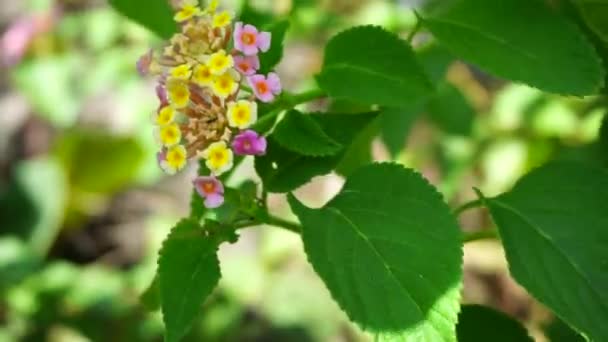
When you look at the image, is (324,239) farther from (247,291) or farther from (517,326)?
(247,291)

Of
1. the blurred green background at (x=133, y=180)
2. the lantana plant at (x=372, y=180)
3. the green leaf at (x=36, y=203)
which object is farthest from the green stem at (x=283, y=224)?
the green leaf at (x=36, y=203)

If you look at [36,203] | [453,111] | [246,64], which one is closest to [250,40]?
[246,64]

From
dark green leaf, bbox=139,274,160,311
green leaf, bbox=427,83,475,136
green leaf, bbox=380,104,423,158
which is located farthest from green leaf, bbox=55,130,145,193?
dark green leaf, bbox=139,274,160,311

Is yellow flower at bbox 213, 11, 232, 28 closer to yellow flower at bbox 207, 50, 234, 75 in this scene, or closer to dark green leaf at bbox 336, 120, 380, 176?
yellow flower at bbox 207, 50, 234, 75

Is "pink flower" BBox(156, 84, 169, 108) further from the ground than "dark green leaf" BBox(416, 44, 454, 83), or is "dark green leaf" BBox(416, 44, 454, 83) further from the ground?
"pink flower" BBox(156, 84, 169, 108)

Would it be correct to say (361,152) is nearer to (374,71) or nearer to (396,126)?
(396,126)

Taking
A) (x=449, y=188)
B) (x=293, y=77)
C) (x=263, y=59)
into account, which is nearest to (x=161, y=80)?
(x=263, y=59)
